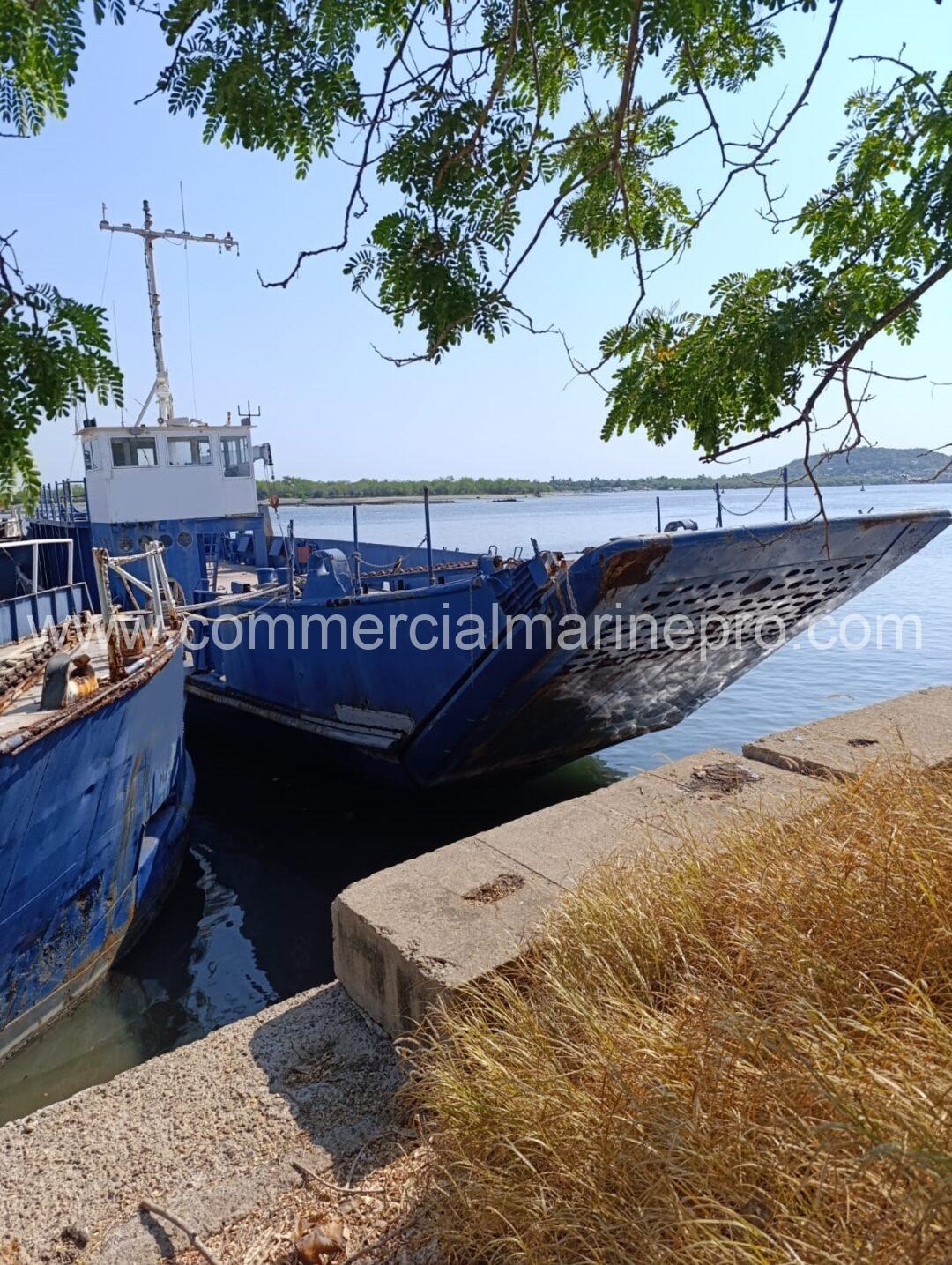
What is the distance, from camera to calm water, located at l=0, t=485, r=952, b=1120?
5.93 metres

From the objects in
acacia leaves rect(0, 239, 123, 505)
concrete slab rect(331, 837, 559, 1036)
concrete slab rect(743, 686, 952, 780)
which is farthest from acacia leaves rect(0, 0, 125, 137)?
concrete slab rect(743, 686, 952, 780)

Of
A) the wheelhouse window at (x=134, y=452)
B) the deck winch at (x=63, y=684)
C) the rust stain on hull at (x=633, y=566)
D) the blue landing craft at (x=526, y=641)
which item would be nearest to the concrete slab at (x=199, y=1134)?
the deck winch at (x=63, y=684)

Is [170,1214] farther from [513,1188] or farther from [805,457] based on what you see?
[805,457]

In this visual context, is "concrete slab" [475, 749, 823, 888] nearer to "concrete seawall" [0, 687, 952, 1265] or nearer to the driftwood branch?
"concrete seawall" [0, 687, 952, 1265]

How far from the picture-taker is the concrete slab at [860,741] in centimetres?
409

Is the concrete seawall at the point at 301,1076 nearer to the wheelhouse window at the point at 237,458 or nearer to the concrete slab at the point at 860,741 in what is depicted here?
the concrete slab at the point at 860,741

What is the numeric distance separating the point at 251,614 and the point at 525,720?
369 cm

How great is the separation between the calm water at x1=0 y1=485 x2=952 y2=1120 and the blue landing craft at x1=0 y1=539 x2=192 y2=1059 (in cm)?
32

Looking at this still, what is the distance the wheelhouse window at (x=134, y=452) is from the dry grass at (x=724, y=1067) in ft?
43.0

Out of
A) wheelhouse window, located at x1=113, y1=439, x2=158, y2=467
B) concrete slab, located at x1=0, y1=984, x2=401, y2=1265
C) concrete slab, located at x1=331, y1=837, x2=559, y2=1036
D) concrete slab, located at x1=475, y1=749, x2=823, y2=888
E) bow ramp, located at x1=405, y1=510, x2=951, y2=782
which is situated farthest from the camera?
Result: wheelhouse window, located at x1=113, y1=439, x2=158, y2=467

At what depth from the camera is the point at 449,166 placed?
333 cm

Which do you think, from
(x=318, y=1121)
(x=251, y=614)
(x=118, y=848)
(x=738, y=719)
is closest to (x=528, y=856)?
(x=318, y=1121)

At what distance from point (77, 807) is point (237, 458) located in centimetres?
1024

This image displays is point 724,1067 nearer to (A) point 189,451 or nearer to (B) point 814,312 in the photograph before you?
(B) point 814,312
